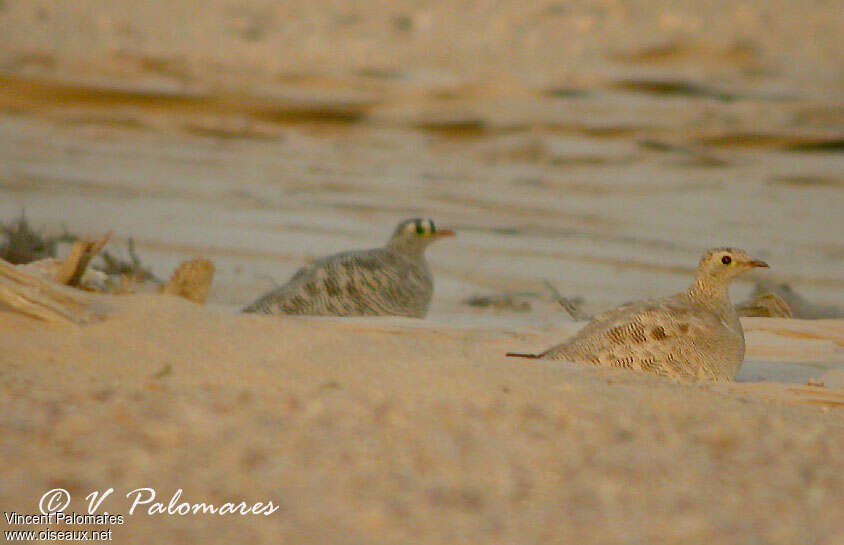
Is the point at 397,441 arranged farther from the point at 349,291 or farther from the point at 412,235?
the point at 412,235

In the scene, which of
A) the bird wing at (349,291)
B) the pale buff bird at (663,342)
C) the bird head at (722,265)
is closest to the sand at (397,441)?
the pale buff bird at (663,342)

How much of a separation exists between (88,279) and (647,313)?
216 centimetres

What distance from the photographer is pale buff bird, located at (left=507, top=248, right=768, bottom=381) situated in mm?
3113

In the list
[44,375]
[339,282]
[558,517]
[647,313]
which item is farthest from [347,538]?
[339,282]

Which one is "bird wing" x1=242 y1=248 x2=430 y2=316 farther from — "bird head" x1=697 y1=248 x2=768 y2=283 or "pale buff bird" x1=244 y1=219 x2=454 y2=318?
"bird head" x1=697 y1=248 x2=768 y2=283

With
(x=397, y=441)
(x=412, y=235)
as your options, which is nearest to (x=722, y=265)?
(x=397, y=441)

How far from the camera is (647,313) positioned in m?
3.25

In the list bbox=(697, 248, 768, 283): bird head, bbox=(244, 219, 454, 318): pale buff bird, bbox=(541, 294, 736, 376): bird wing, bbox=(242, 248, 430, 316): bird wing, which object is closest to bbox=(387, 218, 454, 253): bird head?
bbox=(244, 219, 454, 318): pale buff bird

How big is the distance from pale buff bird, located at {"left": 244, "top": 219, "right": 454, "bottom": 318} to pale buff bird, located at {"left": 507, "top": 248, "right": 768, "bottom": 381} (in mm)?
2023

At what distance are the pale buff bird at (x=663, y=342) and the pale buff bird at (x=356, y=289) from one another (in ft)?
6.64

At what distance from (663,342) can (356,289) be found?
7.66 feet

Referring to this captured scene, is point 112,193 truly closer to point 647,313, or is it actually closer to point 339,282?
point 339,282

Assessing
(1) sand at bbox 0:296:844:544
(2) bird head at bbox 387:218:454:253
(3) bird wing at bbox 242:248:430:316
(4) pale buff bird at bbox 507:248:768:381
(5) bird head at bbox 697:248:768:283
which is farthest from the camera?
(2) bird head at bbox 387:218:454:253

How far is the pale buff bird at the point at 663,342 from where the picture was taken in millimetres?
3113
